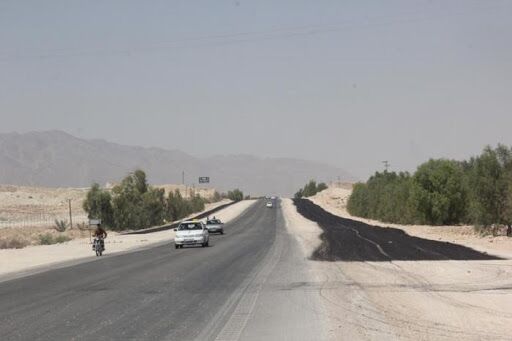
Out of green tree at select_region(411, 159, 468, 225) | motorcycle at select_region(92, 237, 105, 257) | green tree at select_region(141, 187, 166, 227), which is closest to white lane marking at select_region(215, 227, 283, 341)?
motorcycle at select_region(92, 237, 105, 257)

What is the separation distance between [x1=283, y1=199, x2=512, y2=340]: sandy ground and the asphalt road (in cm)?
69

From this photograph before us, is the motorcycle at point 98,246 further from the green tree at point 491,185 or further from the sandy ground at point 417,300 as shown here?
the green tree at point 491,185

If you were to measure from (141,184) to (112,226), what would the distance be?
15542 mm

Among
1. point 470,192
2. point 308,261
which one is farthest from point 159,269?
point 470,192

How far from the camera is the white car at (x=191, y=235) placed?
4528cm

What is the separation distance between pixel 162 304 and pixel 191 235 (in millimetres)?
28579

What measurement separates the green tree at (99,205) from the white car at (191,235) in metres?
38.2

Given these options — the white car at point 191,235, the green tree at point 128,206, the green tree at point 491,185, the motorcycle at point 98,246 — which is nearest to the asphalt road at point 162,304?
the motorcycle at point 98,246

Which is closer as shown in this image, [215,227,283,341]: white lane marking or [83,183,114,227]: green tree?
[215,227,283,341]: white lane marking

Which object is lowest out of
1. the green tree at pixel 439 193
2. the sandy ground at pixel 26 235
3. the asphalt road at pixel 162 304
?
the asphalt road at pixel 162 304

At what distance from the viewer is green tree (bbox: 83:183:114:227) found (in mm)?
83312

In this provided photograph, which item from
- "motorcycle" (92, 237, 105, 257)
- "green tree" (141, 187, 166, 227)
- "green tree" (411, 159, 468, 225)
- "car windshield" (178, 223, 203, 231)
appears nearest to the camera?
"motorcycle" (92, 237, 105, 257)

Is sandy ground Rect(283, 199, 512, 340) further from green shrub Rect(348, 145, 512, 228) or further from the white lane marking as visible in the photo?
green shrub Rect(348, 145, 512, 228)

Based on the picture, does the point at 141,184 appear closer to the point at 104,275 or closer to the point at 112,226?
the point at 112,226
